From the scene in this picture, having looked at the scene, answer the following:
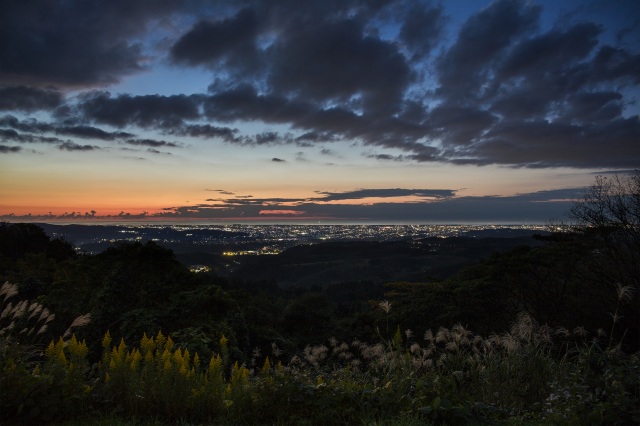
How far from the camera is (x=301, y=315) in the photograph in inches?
984

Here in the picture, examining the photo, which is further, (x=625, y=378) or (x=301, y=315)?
(x=301, y=315)

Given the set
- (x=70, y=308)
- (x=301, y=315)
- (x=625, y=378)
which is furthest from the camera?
(x=301, y=315)

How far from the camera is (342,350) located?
9.77 m

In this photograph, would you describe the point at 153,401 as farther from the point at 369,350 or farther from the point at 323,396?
the point at 369,350

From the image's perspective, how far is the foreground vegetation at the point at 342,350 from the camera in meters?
4.34

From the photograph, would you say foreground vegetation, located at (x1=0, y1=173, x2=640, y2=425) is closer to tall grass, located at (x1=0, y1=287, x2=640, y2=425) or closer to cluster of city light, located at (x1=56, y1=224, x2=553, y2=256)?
tall grass, located at (x1=0, y1=287, x2=640, y2=425)

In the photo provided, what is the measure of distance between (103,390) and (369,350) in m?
3.94

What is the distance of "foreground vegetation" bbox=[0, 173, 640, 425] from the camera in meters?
4.34

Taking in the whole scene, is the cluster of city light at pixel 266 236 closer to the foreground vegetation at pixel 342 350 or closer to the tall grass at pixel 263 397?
the foreground vegetation at pixel 342 350

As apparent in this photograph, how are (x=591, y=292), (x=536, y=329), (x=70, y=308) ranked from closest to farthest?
1. (x=536, y=329)
2. (x=70, y=308)
3. (x=591, y=292)

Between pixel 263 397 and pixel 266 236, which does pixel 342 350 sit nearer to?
pixel 263 397

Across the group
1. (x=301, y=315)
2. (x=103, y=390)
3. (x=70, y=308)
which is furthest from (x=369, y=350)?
(x=301, y=315)

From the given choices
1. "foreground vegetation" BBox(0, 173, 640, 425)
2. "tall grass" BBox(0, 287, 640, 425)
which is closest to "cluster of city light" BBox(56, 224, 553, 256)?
"foreground vegetation" BBox(0, 173, 640, 425)

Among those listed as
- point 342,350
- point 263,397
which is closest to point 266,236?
point 342,350
